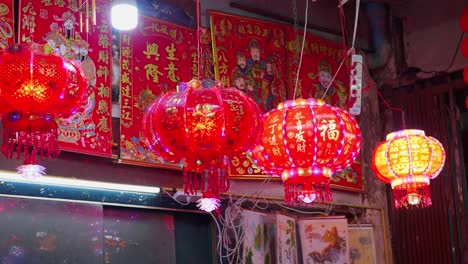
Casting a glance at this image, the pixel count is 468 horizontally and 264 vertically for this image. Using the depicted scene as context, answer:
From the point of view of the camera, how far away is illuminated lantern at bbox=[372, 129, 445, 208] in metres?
6.41

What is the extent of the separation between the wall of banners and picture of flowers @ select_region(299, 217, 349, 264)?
48 cm

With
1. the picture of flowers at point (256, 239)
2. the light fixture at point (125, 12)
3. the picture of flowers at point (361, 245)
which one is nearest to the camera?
the light fixture at point (125, 12)

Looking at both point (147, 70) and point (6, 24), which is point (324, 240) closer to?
point (147, 70)

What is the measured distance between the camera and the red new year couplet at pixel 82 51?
5.93 meters

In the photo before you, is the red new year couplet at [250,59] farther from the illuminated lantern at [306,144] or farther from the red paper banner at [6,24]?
the red paper banner at [6,24]

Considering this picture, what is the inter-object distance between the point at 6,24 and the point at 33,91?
1.77m

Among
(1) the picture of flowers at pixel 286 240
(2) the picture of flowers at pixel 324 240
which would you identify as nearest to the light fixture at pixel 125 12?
(1) the picture of flowers at pixel 286 240

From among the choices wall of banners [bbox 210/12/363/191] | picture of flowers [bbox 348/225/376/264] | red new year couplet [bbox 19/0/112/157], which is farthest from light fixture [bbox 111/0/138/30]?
picture of flowers [bbox 348/225/376/264]

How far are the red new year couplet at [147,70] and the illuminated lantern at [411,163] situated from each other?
178 cm

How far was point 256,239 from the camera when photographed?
6965mm

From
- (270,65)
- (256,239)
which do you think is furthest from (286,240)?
(270,65)

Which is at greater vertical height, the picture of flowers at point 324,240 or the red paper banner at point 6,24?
the red paper banner at point 6,24

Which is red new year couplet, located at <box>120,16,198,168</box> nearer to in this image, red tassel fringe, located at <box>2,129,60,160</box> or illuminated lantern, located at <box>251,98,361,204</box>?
illuminated lantern, located at <box>251,98,361,204</box>

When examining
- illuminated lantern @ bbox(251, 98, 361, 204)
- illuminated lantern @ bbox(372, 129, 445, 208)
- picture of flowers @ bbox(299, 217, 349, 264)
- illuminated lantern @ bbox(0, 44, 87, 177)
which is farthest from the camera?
picture of flowers @ bbox(299, 217, 349, 264)
